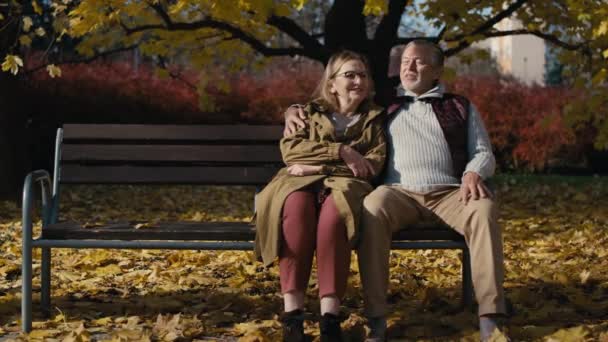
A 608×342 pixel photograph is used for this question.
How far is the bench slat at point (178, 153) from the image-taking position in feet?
13.3

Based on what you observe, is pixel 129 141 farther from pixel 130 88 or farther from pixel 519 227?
pixel 130 88

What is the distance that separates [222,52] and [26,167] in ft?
8.47

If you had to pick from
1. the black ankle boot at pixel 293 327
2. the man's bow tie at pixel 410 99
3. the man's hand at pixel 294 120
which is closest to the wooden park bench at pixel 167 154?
the man's hand at pixel 294 120

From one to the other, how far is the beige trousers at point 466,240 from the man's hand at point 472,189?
3 cm

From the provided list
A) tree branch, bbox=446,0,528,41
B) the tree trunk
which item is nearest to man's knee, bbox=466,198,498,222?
tree branch, bbox=446,0,528,41

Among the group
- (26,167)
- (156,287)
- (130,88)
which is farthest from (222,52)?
(156,287)

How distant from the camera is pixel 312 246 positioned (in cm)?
330

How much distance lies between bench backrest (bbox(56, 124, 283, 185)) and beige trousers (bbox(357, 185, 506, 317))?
2.73ft

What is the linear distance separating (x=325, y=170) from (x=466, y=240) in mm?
658

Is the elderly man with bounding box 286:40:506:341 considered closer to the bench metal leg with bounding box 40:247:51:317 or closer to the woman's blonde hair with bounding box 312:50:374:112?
the woman's blonde hair with bounding box 312:50:374:112

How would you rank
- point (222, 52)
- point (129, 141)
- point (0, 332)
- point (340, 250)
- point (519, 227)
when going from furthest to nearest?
point (222, 52)
point (519, 227)
point (129, 141)
point (0, 332)
point (340, 250)

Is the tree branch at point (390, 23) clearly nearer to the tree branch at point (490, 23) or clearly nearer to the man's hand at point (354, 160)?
the tree branch at point (490, 23)

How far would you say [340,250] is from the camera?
3.23 meters

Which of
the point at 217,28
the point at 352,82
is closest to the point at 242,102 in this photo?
the point at 217,28
